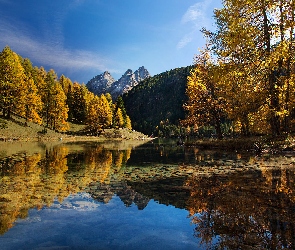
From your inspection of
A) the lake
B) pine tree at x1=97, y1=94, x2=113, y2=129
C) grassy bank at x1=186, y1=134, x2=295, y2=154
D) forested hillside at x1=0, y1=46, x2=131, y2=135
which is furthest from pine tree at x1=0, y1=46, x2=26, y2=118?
the lake

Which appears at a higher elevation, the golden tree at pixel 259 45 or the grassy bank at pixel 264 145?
the golden tree at pixel 259 45

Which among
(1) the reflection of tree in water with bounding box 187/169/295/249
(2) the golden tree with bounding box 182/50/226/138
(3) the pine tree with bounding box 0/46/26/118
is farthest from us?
(3) the pine tree with bounding box 0/46/26/118

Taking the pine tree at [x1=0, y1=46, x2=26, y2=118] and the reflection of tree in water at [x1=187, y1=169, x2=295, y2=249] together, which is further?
the pine tree at [x1=0, y1=46, x2=26, y2=118]

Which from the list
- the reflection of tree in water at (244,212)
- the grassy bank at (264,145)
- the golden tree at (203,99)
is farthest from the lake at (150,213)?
the golden tree at (203,99)

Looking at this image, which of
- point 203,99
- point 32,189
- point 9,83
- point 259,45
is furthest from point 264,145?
point 9,83

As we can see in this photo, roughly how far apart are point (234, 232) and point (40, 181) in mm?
7056

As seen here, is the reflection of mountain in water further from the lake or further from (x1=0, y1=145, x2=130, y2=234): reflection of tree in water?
(x1=0, y1=145, x2=130, y2=234): reflection of tree in water

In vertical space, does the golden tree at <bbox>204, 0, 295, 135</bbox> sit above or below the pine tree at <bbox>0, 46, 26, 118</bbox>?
below

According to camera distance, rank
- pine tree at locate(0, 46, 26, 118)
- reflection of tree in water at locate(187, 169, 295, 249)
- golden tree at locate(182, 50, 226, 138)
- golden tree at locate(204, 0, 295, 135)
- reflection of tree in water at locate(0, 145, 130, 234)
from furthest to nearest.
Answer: pine tree at locate(0, 46, 26, 118) → golden tree at locate(182, 50, 226, 138) → golden tree at locate(204, 0, 295, 135) → reflection of tree in water at locate(0, 145, 130, 234) → reflection of tree in water at locate(187, 169, 295, 249)

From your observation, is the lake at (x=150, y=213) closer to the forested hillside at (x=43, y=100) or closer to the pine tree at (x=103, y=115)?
the forested hillside at (x=43, y=100)

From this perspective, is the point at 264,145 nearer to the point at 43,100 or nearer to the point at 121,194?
the point at 121,194

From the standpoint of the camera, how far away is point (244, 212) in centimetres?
509

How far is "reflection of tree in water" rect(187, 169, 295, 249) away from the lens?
3854mm

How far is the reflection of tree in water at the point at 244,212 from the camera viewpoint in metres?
3.85
